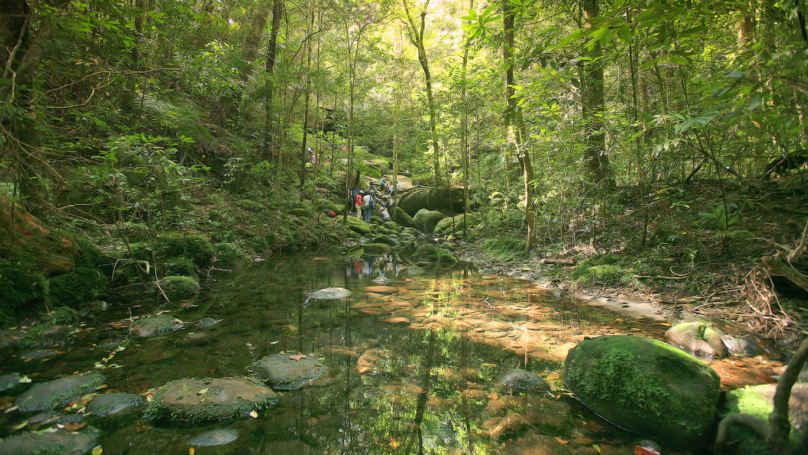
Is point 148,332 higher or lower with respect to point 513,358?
higher

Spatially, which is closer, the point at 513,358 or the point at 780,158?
the point at 513,358

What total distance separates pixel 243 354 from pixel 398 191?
19.6 meters

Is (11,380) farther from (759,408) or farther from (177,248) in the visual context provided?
(759,408)

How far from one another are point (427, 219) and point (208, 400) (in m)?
16.9

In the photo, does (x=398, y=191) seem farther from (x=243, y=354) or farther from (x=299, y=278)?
(x=243, y=354)

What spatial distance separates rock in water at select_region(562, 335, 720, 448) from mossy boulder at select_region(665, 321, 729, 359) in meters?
1.00

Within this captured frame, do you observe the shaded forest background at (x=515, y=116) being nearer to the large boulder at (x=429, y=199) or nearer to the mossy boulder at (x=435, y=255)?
the mossy boulder at (x=435, y=255)

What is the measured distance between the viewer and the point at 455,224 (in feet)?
53.3

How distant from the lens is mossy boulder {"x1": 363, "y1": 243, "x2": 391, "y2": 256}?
12906 mm

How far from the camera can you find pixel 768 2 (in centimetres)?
177

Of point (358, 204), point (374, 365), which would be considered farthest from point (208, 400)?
point (358, 204)

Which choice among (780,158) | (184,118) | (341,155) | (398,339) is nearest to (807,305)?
(780,158)

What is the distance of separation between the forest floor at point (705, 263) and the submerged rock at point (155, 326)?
6.12m

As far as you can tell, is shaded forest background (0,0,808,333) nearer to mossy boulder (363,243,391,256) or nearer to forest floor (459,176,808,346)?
forest floor (459,176,808,346)
